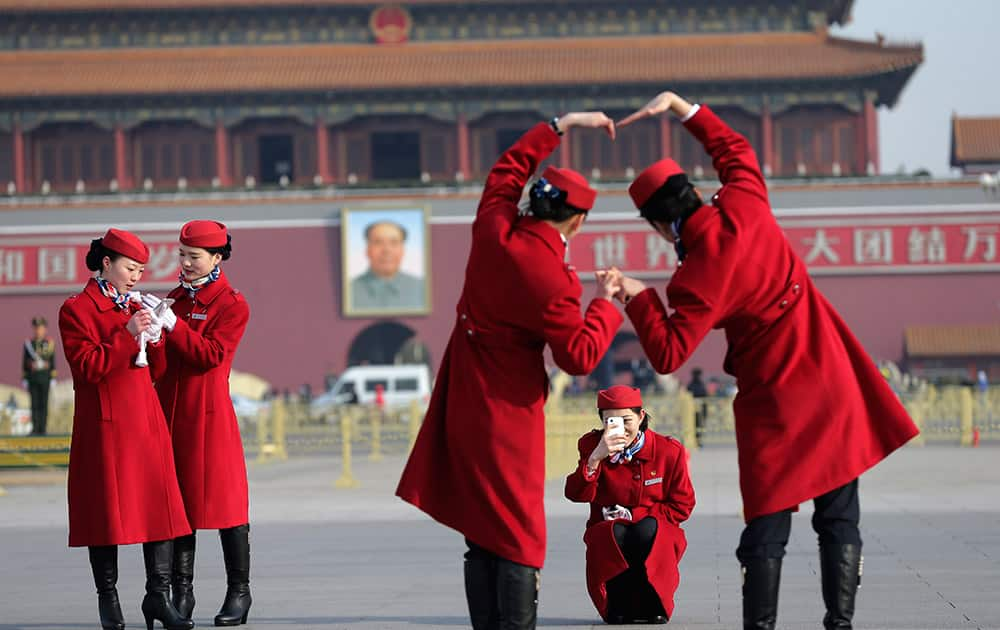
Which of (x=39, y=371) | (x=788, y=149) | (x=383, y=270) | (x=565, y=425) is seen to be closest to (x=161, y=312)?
(x=565, y=425)

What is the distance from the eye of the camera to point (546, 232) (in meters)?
4.79

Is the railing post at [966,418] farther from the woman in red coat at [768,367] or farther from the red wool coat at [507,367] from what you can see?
the red wool coat at [507,367]

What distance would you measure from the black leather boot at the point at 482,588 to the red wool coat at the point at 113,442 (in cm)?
156

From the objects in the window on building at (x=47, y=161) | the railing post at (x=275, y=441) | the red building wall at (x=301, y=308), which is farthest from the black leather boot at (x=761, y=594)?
the window on building at (x=47, y=161)

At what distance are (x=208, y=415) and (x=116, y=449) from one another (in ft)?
1.50

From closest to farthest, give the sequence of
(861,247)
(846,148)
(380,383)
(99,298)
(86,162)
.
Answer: (99,298)
(380,383)
(861,247)
(846,148)
(86,162)

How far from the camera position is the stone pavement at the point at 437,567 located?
644cm

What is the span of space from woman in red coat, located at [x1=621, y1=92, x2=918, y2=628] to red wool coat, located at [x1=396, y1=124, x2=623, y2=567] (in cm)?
22

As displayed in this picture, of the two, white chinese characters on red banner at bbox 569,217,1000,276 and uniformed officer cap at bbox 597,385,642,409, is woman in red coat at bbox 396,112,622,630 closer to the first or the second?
uniformed officer cap at bbox 597,385,642,409

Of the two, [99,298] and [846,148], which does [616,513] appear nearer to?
[99,298]

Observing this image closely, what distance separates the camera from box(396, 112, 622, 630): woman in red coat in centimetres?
471

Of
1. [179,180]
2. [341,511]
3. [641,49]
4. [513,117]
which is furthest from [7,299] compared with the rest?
[341,511]

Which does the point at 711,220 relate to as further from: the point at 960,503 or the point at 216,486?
the point at 960,503

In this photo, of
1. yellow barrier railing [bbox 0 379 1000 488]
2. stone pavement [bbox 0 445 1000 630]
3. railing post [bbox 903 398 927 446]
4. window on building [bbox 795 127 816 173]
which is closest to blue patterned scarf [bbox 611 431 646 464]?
stone pavement [bbox 0 445 1000 630]
